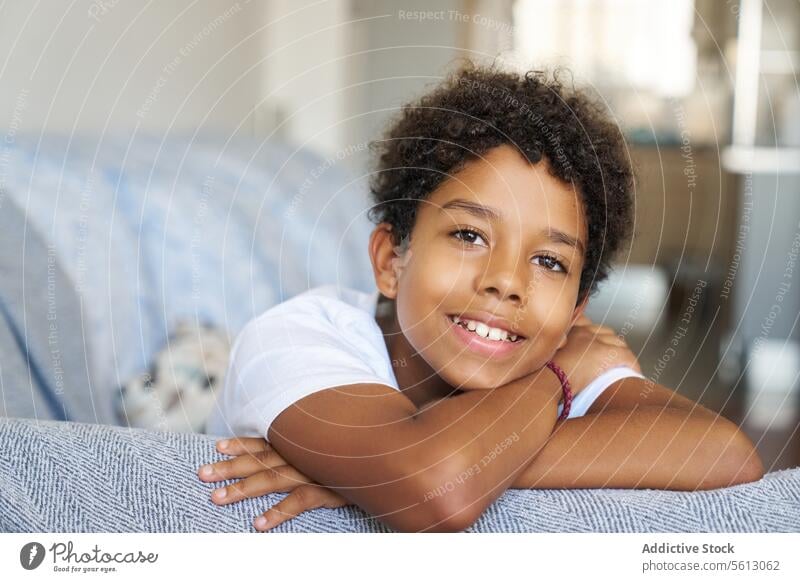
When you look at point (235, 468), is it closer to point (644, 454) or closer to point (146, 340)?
point (644, 454)

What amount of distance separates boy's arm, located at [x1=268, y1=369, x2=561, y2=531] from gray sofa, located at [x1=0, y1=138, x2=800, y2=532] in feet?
0.05

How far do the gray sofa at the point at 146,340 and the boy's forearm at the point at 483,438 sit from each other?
2cm

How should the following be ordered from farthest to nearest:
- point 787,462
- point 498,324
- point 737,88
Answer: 1. point 737,88
2. point 787,462
3. point 498,324

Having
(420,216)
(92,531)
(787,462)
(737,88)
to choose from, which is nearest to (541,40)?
(420,216)

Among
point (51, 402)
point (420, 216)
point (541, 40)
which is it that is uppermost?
point (541, 40)

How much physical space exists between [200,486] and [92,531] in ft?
0.18

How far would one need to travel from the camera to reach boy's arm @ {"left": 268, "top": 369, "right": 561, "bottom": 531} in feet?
1.36

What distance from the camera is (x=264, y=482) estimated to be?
0.42 metres

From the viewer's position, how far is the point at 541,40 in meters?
0.96

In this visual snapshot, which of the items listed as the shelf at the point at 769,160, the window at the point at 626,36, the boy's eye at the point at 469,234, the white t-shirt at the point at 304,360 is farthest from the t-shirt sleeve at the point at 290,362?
the shelf at the point at 769,160

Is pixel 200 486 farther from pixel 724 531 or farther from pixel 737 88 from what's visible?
pixel 737 88

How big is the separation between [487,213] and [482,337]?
8cm

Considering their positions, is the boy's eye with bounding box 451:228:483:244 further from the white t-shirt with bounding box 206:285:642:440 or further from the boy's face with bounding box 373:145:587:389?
the white t-shirt with bounding box 206:285:642:440

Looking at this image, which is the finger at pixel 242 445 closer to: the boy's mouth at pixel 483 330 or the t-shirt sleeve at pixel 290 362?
the t-shirt sleeve at pixel 290 362
